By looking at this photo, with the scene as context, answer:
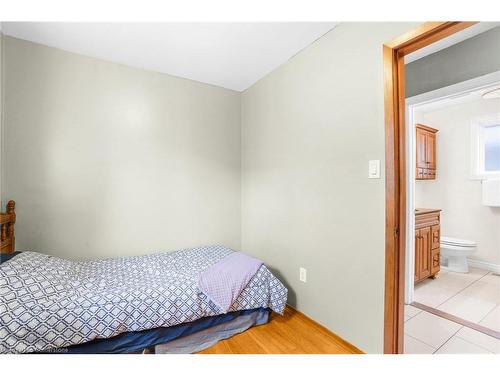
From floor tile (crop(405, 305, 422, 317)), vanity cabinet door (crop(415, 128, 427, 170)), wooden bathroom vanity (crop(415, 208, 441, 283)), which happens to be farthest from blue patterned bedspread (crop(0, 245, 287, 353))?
vanity cabinet door (crop(415, 128, 427, 170))

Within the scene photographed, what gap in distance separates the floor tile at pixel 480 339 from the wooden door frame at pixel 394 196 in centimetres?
85

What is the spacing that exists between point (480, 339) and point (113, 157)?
3.41m

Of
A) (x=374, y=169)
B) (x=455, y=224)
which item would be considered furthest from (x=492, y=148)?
(x=374, y=169)

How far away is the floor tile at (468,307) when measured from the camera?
6.89ft

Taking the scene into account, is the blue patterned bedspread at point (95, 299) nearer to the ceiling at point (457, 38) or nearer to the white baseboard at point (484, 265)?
the ceiling at point (457, 38)

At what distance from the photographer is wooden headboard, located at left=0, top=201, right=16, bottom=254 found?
1.73m

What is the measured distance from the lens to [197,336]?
5.52 ft

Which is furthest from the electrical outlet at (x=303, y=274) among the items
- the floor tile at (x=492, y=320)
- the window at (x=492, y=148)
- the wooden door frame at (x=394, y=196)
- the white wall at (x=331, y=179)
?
the window at (x=492, y=148)

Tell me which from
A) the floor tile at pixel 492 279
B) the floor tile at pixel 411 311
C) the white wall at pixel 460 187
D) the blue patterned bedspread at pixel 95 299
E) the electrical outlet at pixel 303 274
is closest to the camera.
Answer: the blue patterned bedspread at pixel 95 299

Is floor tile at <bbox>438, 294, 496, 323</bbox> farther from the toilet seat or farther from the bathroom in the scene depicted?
the toilet seat

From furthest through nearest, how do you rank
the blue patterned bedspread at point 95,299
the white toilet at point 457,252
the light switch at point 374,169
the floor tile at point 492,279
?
the white toilet at point 457,252 → the floor tile at point 492,279 → the light switch at point 374,169 → the blue patterned bedspread at point 95,299

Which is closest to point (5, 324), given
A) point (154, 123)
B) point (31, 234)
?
point (31, 234)

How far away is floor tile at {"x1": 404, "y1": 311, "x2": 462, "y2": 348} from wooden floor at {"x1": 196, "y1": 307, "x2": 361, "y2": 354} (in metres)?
0.67

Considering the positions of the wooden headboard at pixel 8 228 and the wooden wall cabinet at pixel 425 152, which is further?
the wooden wall cabinet at pixel 425 152
